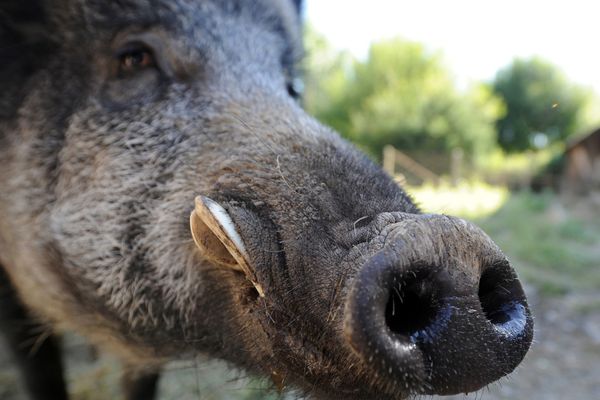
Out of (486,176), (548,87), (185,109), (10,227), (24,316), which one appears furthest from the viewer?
(548,87)

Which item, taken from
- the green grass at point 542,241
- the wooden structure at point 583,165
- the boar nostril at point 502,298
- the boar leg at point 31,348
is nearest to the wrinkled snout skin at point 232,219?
the boar nostril at point 502,298

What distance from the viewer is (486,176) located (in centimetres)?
2355

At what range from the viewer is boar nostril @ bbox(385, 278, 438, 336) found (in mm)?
1124

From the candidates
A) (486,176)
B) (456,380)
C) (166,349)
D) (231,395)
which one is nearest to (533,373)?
(231,395)

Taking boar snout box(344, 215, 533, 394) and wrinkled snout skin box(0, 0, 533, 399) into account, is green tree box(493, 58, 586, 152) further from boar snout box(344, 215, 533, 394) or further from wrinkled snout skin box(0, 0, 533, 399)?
boar snout box(344, 215, 533, 394)

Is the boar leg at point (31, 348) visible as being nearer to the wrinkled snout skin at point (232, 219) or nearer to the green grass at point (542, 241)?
the wrinkled snout skin at point (232, 219)

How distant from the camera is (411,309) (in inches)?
46.0

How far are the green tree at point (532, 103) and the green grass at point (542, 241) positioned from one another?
2210 centimetres

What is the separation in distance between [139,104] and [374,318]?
147cm

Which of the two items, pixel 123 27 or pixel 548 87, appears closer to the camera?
A: pixel 123 27

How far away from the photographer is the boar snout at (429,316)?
3.54 feet

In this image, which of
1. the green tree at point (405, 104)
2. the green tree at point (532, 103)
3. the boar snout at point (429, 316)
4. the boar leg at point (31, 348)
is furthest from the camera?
the green tree at point (532, 103)

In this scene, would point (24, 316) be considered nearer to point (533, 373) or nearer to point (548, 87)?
point (533, 373)

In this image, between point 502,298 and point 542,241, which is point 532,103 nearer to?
point 542,241
